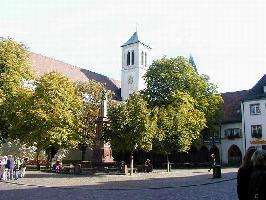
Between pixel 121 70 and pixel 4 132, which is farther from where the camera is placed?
pixel 121 70

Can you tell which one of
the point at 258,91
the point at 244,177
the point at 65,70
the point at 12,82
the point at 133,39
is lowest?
the point at 244,177

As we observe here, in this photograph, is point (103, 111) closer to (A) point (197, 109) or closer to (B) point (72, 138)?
(B) point (72, 138)

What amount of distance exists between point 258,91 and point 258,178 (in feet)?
167

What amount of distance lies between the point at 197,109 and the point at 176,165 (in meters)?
7.89

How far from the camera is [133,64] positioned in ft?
246

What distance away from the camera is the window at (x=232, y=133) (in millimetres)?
54803

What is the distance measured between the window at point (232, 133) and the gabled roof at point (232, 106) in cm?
131

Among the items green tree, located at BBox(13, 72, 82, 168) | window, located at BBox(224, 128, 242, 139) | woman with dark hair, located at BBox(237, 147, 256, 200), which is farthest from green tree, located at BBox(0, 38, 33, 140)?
woman with dark hair, located at BBox(237, 147, 256, 200)

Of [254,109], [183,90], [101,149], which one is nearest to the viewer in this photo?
[101,149]

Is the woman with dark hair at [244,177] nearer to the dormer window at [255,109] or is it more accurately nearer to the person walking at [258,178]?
the person walking at [258,178]

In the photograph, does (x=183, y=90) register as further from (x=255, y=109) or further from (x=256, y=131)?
(x=256, y=131)

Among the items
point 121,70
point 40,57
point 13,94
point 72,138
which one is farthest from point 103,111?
point 121,70

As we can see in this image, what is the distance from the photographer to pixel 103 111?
3516 cm

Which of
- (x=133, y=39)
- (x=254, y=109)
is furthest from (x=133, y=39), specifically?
(x=254, y=109)
